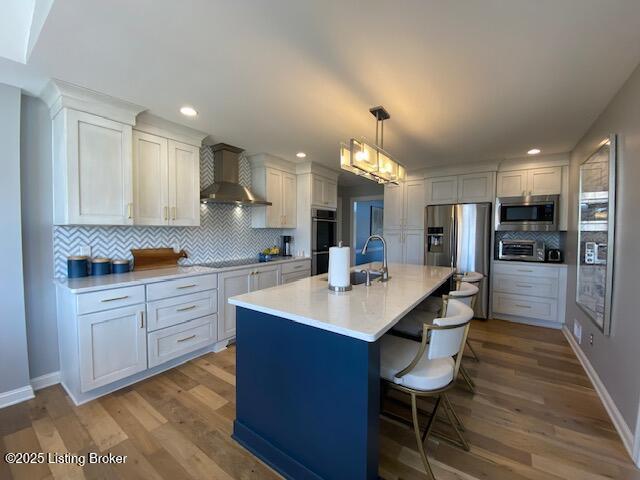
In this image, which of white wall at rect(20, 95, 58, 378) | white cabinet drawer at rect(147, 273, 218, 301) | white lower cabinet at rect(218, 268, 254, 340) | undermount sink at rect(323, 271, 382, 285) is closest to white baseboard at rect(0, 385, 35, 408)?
white wall at rect(20, 95, 58, 378)

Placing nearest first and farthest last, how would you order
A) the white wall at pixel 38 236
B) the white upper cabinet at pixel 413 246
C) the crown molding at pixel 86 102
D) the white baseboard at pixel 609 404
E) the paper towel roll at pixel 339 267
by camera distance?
1. the white baseboard at pixel 609 404
2. the paper towel roll at pixel 339 267
3. the crown molding at pixel 86 102
4. the white wall at pixel 38 236
5. the white upper cabinet at pixel 413 246

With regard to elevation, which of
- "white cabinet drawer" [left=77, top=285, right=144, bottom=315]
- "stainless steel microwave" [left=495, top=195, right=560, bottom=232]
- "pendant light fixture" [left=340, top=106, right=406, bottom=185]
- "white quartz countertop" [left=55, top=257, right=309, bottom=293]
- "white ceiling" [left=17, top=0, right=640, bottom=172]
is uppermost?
"white ceiling" [left=17, top=0, right=640, bottom=172]

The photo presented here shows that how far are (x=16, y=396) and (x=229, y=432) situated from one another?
1.70 metres

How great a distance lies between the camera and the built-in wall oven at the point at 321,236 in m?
4.34

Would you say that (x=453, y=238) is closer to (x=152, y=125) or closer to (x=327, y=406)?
(x=327, y=406)

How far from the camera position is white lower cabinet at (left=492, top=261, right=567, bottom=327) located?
368 centimetres

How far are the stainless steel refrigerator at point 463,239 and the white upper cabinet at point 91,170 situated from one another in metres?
4.02

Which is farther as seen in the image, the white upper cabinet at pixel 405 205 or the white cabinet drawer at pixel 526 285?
the white upper cabinet at pixel 405 205

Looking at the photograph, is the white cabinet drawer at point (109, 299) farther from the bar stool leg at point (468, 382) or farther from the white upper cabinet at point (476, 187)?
the white upper cabinet at point (476, 187)

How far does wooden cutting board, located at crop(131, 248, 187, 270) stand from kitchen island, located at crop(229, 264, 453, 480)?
1.73m

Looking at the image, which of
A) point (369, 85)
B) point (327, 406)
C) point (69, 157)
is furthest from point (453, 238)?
point (69, 157)

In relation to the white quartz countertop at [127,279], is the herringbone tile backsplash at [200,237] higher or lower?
higher

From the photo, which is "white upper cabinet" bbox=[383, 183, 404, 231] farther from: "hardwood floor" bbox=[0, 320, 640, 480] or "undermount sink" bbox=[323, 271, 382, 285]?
"hardwood floor" bbox=[0, 320, 640, 480]

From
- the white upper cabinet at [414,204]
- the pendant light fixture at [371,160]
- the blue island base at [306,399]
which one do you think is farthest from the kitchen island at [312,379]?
the white upper cabinet at [414,204]
